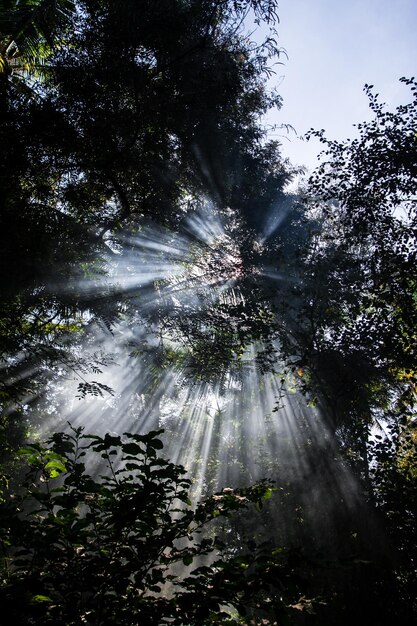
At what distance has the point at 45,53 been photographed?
7.89 metres

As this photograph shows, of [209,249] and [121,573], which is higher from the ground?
[209,249]

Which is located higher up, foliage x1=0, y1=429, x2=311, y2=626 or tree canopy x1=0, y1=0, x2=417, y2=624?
tree canopy x1=0, y1=0, x2=417, y2=624

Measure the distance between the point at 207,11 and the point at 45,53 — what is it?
11.7ft

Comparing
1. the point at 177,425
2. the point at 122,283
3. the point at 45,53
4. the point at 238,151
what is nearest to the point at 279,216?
the point at 238,151

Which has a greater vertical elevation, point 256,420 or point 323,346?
point 256,420

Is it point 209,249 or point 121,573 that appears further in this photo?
point 209,249

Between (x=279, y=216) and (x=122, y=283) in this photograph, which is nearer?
(x=122, y=283)

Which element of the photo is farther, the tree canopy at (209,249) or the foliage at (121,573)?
the tree canopy at (209,249)

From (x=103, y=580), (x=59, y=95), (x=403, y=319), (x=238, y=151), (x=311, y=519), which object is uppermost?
(x=238, y=151)

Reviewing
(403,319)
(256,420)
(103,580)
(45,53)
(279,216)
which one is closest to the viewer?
(103,580)

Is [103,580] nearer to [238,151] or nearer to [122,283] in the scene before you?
[122,283]

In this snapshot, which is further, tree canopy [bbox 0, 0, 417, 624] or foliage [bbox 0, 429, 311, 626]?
tree canopy [bbox 0, 0, 417, 624]

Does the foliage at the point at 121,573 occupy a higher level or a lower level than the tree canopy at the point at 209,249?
lower

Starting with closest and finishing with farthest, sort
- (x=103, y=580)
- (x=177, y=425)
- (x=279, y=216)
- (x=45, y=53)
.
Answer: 1. (x=103, y=580)
2. (x=45, y=53)
3. (x=279, y=216)
4. (x=177, y=425)
